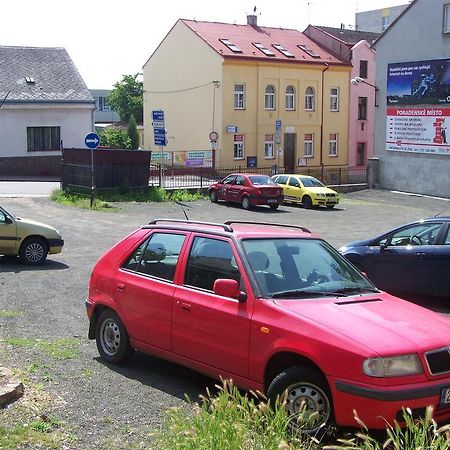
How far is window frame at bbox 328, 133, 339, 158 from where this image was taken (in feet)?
178

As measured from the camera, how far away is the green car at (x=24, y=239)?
52.6 feet

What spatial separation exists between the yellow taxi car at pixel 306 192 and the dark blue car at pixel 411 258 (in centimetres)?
2250

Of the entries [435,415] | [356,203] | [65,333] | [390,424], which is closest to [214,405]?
[390,424]

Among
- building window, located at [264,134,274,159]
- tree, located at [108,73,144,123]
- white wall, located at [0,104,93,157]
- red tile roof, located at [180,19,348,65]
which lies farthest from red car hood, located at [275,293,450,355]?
tree, located at [108,73,144,123]

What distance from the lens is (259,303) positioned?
20.6ft

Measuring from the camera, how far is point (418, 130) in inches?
1593

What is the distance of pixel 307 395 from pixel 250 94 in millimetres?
44981

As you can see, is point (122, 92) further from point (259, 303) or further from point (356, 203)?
point (259, 303)

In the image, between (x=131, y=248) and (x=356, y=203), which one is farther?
(x=356, y=203)

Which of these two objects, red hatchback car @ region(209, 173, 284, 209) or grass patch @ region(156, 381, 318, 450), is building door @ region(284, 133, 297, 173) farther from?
grass patch @ region(156, 381, 318, 450)

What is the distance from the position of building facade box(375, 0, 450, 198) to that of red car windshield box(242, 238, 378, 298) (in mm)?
33322

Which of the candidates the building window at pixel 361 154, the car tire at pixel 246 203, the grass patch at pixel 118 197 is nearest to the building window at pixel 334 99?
the building window at pixel 361 154

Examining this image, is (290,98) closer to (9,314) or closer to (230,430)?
(9,314)

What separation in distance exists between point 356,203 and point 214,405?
114 feet
